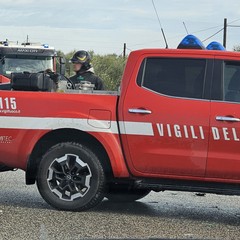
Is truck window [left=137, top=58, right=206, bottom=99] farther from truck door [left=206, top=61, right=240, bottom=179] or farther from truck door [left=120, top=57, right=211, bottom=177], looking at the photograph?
truck door [left=206, top=61, right=240, bottom=179]

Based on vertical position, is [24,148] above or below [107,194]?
above

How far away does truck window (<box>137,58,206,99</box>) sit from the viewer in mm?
5793

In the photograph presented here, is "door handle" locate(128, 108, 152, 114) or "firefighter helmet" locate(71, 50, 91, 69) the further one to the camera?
"firefighter helmet" locate(71, 50, 91, 69)

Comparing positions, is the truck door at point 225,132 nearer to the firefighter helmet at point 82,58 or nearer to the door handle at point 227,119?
the door handle at point 227,119

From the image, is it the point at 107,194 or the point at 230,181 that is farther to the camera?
the point at 107,194

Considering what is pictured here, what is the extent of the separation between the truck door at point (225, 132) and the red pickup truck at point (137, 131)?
0.01m

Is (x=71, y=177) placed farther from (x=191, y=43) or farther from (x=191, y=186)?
(x=191, y=43)

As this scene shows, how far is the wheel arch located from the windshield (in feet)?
32.3

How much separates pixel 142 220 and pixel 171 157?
0.82 metres

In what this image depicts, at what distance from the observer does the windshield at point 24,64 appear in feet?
51.6

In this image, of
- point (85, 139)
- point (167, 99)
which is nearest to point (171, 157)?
point (167, 99)

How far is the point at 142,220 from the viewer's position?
5.90 m

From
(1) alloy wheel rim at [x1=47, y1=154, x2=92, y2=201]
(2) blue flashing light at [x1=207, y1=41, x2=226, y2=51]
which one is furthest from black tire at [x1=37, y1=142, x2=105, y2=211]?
(2) blue flashing light at [x1=207, y1=41, x2=226, y2=51]

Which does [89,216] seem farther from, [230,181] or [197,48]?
[197,48]
